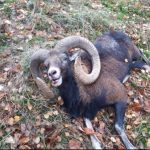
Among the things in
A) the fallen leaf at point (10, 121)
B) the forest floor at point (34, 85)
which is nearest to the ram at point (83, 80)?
the forest floor at point (34, 85)

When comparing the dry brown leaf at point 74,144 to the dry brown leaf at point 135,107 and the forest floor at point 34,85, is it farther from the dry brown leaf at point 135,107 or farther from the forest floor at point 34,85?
the dry brown leaf at point 135,107

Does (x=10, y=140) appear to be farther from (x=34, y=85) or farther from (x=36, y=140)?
(x=34, y=85)

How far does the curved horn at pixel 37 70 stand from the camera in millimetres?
7152

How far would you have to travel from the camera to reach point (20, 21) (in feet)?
31.6

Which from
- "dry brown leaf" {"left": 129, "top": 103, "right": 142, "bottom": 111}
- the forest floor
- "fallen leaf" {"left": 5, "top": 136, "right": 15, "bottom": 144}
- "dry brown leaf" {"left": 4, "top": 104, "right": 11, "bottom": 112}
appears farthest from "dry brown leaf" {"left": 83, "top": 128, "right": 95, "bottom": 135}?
"dry brown leaf" {"left": 4, "top": 104, "right": 11, "bottom": 112}

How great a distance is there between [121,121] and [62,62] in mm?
1621

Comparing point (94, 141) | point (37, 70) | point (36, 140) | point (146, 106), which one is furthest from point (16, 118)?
point (146, 106)

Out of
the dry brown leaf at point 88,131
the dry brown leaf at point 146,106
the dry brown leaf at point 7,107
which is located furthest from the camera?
the dry brown leaf at point 146,106

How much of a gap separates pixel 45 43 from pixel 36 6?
6.04 feet

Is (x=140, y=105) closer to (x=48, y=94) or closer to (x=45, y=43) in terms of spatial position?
(x=48, y=94)

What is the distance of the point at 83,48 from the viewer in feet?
23.5

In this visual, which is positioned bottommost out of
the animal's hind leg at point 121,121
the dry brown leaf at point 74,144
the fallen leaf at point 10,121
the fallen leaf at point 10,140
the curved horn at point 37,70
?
the fallen leaf at point 10,140

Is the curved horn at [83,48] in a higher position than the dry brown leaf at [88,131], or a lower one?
higher

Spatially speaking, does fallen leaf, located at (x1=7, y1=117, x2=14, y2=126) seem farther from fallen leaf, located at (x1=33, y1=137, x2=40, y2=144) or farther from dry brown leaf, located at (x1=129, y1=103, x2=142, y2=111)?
dry brown leaf, located at (x1=129, y1=103, x2=142, y2=111)
